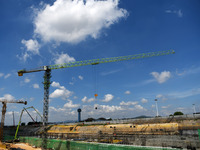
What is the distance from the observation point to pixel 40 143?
40531 mm

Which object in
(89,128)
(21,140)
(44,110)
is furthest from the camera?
(89,128)

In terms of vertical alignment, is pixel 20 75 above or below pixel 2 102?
above

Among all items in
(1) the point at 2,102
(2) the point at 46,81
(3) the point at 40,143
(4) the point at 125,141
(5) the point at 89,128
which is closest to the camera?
(4) the point at 125,141

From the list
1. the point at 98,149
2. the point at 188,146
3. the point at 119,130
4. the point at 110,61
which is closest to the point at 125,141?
the point at 98,149

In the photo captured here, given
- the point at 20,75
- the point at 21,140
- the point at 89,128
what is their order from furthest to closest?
the point at 20,75 → the point at 89,128 → the point at 21,140

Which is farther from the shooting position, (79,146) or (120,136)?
(120,136)

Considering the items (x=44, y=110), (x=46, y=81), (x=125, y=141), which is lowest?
(x=125, y=141)

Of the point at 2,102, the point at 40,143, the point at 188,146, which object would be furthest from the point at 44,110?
the point at 188,146

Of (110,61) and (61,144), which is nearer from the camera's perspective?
(61,144)

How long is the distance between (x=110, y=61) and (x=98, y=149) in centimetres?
6460

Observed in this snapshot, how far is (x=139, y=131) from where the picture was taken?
5759 centimetres

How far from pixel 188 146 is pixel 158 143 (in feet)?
16.2

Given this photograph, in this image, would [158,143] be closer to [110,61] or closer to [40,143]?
[40,143]

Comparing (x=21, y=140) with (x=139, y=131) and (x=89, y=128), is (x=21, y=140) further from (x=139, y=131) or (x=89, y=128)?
(x=139, y=131)
